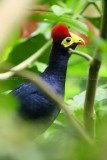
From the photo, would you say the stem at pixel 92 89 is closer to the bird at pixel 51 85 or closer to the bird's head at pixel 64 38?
the bird at pixel 51 85

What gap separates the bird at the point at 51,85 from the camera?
1.59m

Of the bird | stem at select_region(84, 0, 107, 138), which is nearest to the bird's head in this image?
the bird

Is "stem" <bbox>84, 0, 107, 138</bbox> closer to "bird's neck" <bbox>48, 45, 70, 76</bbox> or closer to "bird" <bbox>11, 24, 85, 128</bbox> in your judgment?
"bird" <bbox>11, 24, 85, 128</bbox>

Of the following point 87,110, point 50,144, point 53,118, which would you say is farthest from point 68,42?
point 50,144

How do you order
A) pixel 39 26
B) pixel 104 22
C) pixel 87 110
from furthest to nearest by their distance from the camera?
pixel 39 26 < pixel 87 110 < pixel 104 22

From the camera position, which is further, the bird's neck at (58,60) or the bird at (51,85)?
the bird's neck at (58,60)

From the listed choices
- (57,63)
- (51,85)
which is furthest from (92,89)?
(57,63)

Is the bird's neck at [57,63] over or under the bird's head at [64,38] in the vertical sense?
under

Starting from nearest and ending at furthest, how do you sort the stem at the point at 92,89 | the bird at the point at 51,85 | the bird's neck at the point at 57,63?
the stem at the point at 92,89, the bird at the point at 51,85, the bird's neck at the point at 57,63

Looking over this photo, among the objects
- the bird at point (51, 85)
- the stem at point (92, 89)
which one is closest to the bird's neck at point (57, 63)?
the bird at point (51, 85)

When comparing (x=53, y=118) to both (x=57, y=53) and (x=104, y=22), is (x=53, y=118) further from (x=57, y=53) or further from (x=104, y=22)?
(x=104, y=22)

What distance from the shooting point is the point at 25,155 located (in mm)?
347

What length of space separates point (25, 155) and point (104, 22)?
45 cm

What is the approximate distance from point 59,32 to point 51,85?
0.83 feet
